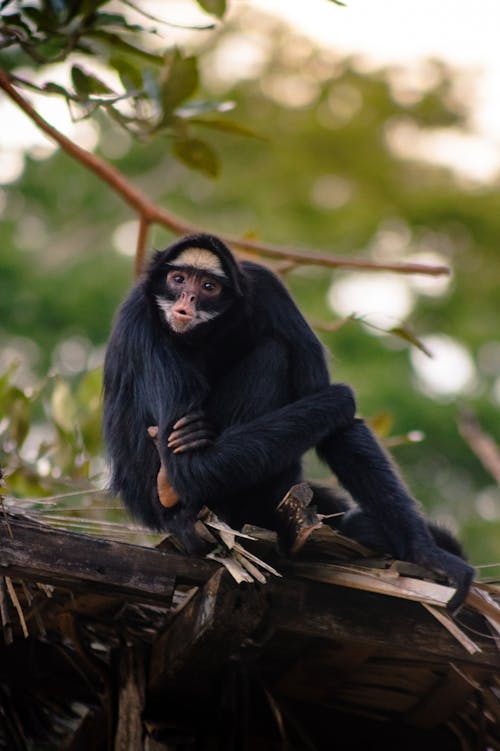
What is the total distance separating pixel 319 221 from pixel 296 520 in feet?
70.1

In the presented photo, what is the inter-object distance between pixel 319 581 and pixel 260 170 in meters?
22.6

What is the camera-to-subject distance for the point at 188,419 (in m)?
5.47

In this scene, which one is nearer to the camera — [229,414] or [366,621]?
[366,621]

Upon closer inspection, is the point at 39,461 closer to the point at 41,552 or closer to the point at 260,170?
the point at 41,552

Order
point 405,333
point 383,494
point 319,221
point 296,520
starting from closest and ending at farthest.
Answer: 1. point 296,520
2. point 383,494
3. point 405,333
4. point 319,221

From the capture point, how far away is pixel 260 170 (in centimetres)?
2686

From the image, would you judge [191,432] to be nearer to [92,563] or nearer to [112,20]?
[92,563]

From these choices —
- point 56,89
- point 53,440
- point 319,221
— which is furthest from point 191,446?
point 319,221

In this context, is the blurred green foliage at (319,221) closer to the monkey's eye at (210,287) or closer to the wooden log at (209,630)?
the monkey's eye at (210,287)

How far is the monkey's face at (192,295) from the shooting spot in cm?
590

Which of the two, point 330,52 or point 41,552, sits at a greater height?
point 41,552

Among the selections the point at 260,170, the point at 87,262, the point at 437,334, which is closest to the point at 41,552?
the point at 87,262

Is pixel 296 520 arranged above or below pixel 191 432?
above

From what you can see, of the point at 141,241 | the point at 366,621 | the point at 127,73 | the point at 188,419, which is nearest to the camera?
the point at 366,621
